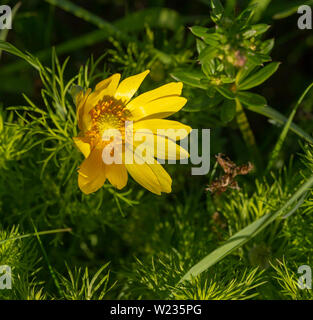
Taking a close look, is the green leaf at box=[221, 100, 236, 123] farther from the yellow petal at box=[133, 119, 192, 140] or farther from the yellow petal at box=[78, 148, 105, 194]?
the yellow petal at box=[78, 148, 105, 194]

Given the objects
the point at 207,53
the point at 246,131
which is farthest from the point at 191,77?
the point at 246,131

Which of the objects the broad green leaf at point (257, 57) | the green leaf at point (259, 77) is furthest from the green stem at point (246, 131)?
the broad green leaf at point (257, 57)

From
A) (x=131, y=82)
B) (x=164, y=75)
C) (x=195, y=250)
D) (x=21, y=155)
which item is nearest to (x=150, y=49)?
(x=164, y=75)

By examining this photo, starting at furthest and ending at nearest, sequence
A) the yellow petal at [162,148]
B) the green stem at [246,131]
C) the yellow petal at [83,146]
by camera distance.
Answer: the green stem at [246,131] → the yellow petal at [162,148] → the yellow petal at [83,146]

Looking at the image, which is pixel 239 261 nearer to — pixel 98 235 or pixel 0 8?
pixel 98 235

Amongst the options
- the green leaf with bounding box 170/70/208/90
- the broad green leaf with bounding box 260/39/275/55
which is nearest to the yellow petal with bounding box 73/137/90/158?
the green leaf with bounding box 170/70/208/90

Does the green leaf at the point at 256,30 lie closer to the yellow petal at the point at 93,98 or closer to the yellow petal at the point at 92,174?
the yellow petal at the point at 93,98
